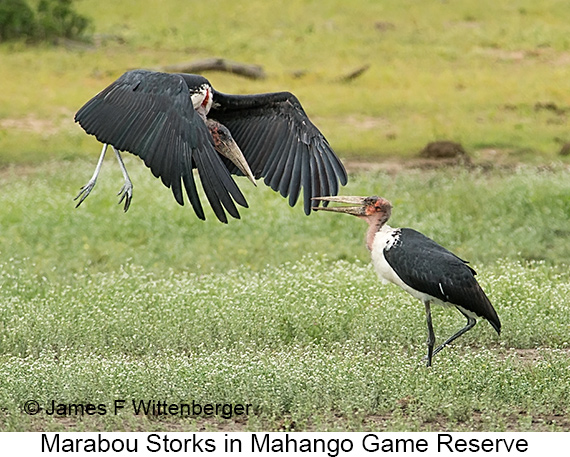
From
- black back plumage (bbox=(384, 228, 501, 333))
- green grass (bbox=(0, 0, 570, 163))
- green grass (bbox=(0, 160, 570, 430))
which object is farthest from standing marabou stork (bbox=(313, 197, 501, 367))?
green grass (bbox=(0, 0, 570, 163))

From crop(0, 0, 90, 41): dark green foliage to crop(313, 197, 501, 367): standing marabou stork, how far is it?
14.4 m

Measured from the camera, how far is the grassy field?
5707mm

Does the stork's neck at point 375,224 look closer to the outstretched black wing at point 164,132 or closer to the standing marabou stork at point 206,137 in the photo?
the standing marabou stork at point 206,137

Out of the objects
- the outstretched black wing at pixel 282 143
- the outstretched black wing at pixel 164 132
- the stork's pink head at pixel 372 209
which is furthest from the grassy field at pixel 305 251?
the outstretched black wing at pixel 164 132

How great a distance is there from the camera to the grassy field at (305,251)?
571 centimetres

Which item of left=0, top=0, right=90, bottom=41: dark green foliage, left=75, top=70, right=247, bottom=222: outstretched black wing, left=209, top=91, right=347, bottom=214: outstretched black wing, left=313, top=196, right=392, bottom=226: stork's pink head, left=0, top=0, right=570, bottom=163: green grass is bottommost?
left=0, top=0, right=570, bottom=163: green grass

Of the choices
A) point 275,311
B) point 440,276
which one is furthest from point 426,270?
point 275,311

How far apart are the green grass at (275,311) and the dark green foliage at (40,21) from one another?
7.72 metres

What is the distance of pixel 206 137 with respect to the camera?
18.4ft

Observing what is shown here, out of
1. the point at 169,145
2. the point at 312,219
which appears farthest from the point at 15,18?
the point at 169,145

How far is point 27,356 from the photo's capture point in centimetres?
693

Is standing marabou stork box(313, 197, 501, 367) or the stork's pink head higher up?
the stork's pink head

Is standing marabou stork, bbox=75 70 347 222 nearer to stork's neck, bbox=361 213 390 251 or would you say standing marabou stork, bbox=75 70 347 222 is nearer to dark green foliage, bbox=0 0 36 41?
stork's neck, bbox=361 213 390 251

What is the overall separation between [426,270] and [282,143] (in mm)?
1445
